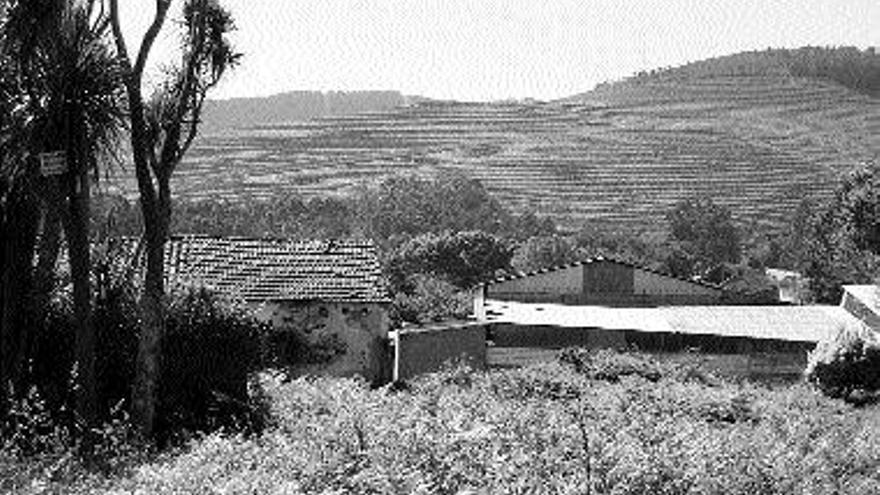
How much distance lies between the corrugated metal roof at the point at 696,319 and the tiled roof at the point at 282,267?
24.5 feet

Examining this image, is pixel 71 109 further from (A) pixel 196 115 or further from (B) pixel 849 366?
(B) pixel 849 366

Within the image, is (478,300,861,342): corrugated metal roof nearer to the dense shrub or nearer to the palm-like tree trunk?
the dense shrub

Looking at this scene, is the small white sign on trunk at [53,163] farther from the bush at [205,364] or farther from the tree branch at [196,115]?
the bush at [205,364]

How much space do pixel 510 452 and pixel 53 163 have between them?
5218mm

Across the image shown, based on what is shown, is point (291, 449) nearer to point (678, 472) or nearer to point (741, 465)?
point (678, 472)

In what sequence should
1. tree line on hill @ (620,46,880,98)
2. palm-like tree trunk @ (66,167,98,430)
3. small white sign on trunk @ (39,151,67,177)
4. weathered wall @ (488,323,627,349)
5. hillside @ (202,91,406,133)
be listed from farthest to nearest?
hillside @ (202,91,406,133) → tree line on hill @ (620,46,880,98) → weathered wall @ (488,323,627,349) → palm-like tree trunk @ (66,167,98,430) → small white sign on trunk @ (39,151,67,177)

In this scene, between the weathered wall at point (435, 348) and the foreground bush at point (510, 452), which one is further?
the weathered wall at point (435, 348)

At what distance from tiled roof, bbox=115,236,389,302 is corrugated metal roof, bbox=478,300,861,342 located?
24.5 feet

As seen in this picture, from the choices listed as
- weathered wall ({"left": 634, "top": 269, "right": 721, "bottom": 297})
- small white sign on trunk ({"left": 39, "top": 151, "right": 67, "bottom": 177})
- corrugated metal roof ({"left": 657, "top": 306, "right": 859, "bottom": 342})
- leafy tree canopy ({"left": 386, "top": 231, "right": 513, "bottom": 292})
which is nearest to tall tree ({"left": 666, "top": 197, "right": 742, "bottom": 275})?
leafy tree canopy ({"left": 386, "top": 231, "right": 513, "bottom": 292})

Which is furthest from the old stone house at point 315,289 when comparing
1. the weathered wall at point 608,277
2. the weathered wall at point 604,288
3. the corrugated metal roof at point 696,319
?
the weathered wall at point 608,277

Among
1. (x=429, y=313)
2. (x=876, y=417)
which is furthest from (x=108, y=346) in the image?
(x=429, y=313)

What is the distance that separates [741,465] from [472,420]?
3334mm

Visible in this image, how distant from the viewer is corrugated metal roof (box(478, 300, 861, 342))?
A: 3338cm

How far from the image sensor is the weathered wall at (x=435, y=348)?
85.9 ft
